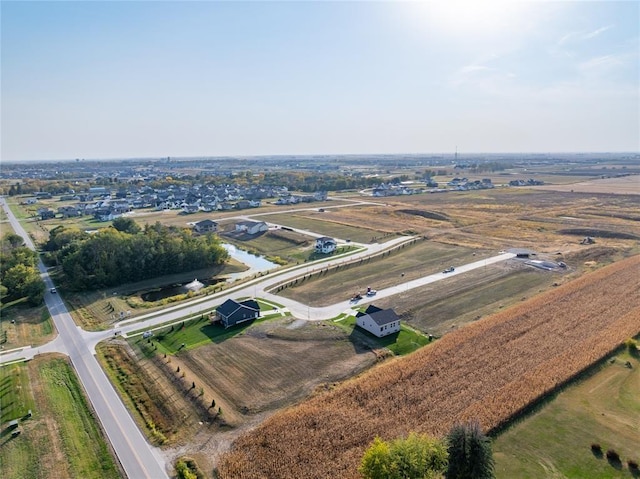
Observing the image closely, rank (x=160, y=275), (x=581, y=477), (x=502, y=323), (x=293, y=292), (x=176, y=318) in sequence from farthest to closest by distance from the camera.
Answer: (x=160, y=275) → (x=293, y=292) → (x=176, y=318) → (x=502, y=323) → (x=581, y=477)

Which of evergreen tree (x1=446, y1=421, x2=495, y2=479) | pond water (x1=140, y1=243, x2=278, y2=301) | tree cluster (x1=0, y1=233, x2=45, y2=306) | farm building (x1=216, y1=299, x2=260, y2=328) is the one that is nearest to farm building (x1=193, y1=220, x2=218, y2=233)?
pond water (x1=140, y1=243, x2=278, y2=301)

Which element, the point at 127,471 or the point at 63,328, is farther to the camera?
the point at 63,328

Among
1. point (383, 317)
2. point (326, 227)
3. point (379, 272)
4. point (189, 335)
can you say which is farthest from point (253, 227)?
point (383, 317)

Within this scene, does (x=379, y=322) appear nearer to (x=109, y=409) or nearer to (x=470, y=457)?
(x=470, y=457)

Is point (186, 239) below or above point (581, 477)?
above

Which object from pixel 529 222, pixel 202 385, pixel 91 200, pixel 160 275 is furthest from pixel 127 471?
pixel 91 200

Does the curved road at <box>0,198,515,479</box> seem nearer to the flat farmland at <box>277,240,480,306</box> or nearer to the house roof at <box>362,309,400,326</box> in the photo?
the flat farmland at <box>277,240,480,306</box>

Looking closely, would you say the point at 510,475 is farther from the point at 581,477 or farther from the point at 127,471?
the point at 127,471
